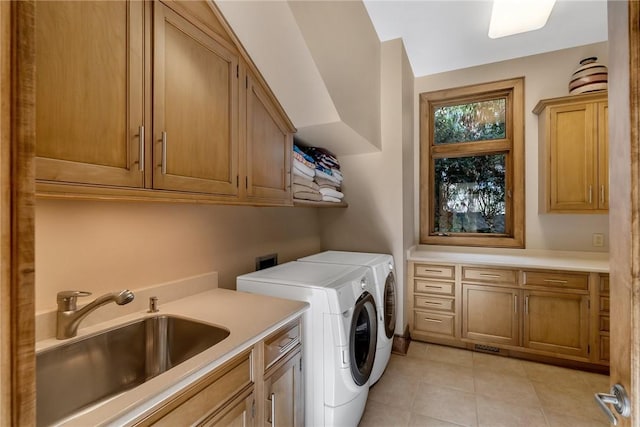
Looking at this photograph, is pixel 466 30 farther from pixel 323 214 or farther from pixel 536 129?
pixel 323 214

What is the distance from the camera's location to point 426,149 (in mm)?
3459

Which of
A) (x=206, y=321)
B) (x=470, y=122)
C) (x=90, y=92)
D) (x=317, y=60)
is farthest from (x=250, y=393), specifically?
(x=470, y=122)

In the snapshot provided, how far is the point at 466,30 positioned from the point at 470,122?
3.60 ft

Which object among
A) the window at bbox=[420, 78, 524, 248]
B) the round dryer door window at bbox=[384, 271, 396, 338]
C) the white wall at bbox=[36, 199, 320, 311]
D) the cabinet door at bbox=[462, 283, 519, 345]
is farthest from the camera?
the window at bbox=[420, 78, 524, 248]

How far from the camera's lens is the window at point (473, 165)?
309cm

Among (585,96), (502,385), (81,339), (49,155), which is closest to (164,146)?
(49,155)

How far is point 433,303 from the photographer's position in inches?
113

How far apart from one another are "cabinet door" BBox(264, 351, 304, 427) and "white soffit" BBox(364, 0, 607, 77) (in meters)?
2.53

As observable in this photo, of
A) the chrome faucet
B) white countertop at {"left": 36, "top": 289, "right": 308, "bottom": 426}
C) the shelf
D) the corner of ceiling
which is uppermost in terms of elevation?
→ the corner of ceiling

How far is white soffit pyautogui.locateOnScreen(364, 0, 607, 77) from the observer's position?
7.28 ft

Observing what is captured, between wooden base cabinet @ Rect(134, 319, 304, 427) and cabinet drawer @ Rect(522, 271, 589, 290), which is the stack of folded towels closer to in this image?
wooden base cabinet @ Rect(134, 319, 304, 427)

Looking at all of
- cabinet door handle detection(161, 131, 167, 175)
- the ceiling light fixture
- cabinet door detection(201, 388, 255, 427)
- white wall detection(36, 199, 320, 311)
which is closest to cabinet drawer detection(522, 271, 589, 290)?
the ceiling light fixture

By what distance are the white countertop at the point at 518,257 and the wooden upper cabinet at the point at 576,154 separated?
0.47 metres

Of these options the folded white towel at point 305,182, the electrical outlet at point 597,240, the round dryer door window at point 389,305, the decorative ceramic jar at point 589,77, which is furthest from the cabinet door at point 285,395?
the decorative ceramic jar at point 589,77
